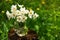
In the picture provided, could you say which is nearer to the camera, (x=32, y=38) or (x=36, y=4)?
(x=32, y=38)

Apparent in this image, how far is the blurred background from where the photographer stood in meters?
4.41

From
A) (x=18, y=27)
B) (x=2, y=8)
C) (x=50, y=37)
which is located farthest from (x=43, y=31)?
(x=2, y=8)

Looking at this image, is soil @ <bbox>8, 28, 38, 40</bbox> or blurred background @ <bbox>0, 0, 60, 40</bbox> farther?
blurred background @ <bbox>0, 0, 60, 40</bbox>

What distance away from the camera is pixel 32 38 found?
429cm

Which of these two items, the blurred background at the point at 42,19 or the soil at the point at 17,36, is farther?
the blurred background at the point at 42,19

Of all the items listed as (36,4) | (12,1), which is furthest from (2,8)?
(36,4)

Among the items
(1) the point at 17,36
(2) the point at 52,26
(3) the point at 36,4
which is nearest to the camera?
(1) the point at 17,36

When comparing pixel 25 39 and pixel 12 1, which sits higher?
pixel 12 1

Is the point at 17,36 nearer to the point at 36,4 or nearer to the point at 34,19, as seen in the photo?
the point at 34,19

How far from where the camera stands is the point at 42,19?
15.8ft

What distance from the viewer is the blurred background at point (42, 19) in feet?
14.5

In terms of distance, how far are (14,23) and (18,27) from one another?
4.9 inches

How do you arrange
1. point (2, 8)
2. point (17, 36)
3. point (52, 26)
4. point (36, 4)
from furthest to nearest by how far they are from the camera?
point (36, 4) < point (2, 8) < point (52, 26) < point (17, 36)

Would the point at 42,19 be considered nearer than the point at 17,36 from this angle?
No
